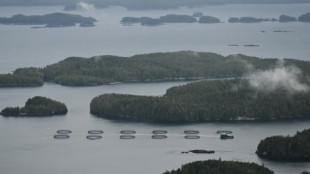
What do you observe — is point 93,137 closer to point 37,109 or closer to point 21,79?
point 37,109

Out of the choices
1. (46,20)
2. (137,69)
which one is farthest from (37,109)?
(46,20)

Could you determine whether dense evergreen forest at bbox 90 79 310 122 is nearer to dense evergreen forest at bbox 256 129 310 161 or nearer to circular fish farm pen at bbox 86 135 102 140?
circular fish farm pen at bbox 86 135 102 140

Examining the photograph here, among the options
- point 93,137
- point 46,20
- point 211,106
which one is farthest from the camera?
point 46,20

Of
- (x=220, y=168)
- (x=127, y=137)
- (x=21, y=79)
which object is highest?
(x=21, y=79)

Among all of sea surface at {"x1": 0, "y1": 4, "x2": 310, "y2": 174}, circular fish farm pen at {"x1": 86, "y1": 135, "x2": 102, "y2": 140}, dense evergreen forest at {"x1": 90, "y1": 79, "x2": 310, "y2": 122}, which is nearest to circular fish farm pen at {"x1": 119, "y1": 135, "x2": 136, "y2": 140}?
sea surface at {"x1": 0, "y1": 4, "x2": 310, "y2": 174}

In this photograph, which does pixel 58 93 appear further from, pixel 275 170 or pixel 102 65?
pixel 275 170

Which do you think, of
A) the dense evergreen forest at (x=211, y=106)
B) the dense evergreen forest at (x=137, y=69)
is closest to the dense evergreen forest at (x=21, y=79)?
the dense evergreen forest at (x=137, y=69)

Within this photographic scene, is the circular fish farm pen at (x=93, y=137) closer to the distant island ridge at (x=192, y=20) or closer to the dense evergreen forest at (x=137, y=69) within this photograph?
the dense evergreen forest at (x=137, y=69)
